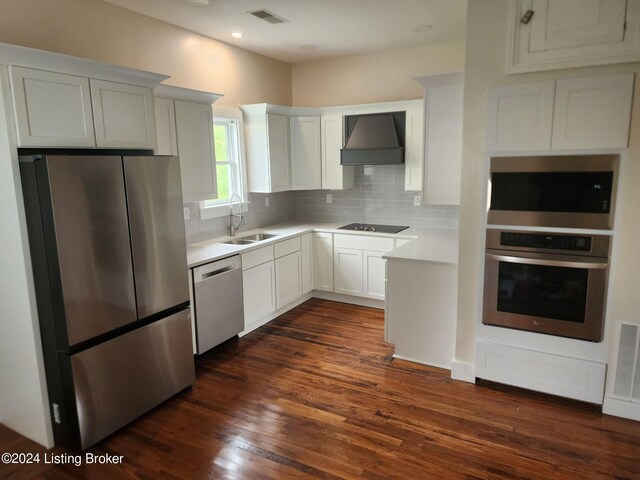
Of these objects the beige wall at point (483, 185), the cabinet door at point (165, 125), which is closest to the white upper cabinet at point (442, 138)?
the beige wall at point (483, 185)

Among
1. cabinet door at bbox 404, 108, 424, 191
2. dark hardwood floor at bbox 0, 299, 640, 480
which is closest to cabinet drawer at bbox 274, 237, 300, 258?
dark hardwood floor at bbox 0, 299, 640, 480

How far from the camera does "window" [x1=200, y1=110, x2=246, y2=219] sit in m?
4.40

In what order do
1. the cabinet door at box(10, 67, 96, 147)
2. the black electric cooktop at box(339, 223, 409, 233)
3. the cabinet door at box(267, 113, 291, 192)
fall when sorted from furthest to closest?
the black electric cooktop at box(339, 223, 409, 233)
the cabinet door at box(267, 113, 291, 192)
the cabinet door at box(10, 67, 96, 147)

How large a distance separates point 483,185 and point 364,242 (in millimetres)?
1917

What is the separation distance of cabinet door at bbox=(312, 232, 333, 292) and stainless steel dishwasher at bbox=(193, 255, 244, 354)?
1361 mm

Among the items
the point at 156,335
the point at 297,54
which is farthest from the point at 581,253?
the point at 297,54

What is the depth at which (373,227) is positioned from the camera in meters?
4.99

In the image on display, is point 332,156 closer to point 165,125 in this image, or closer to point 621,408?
point 165,125

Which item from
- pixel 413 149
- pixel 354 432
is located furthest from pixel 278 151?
pixel 354 432

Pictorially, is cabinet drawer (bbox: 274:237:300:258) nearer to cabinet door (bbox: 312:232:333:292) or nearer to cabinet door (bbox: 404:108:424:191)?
cabinet door (bbox: 312:232:333:292)

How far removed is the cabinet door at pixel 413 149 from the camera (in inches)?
174

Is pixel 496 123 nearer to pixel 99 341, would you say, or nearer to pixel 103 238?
pixel 103 238

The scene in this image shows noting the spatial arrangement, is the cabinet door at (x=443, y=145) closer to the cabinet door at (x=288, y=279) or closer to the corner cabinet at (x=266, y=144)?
the cabinet door at (x=288, y=279)

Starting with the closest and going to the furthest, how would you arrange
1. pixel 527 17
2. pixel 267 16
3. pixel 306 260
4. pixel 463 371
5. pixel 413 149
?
1. pixel 527 17
2. pixel 463 371
3. pixel 267 16
4. pixel 413 149
5. pixel 306 260
